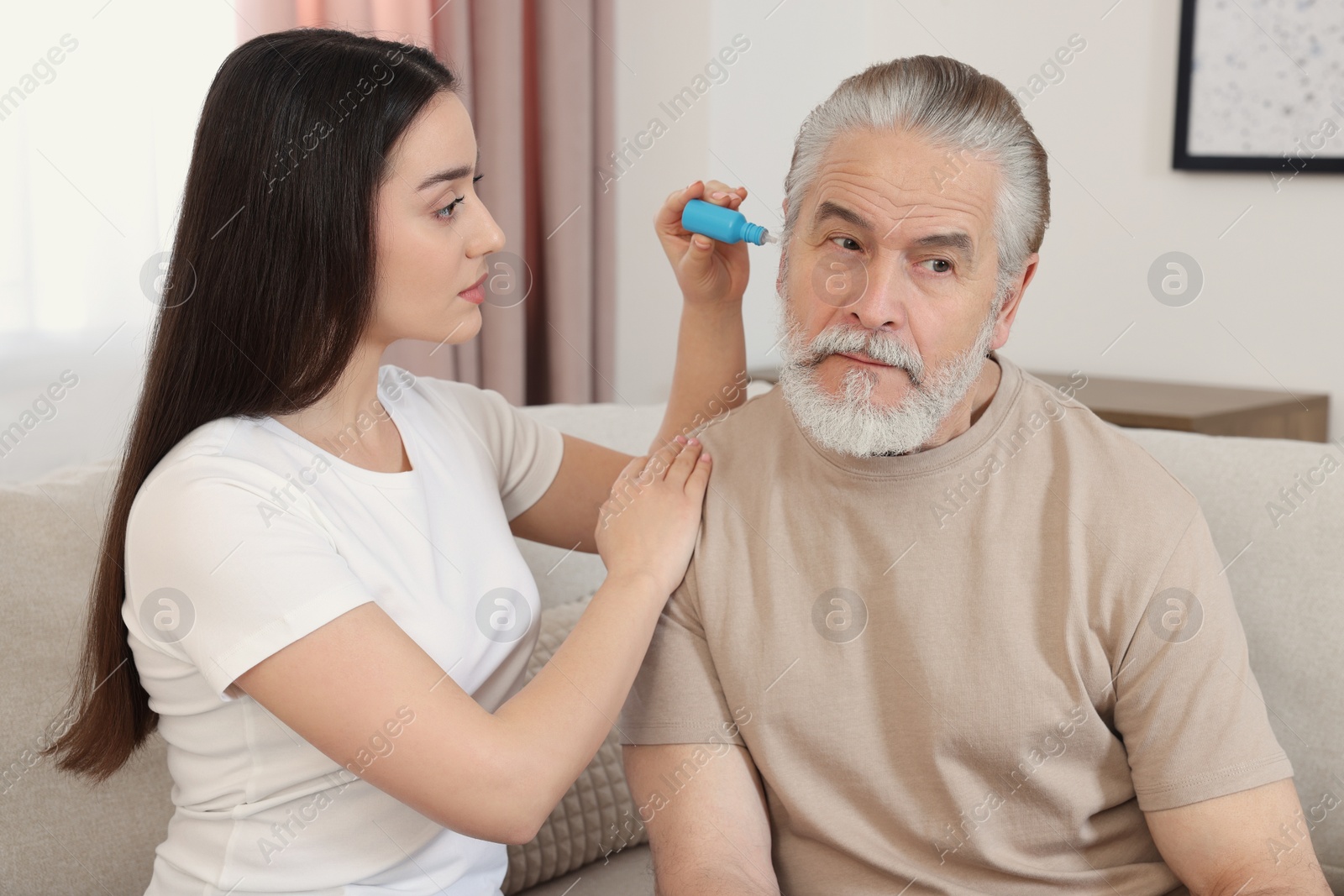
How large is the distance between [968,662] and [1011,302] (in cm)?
39

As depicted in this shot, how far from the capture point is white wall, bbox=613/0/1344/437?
266 cm

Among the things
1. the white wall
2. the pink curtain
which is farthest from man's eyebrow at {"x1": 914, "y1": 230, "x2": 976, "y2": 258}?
the white wall

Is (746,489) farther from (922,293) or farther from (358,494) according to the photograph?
(358,494)

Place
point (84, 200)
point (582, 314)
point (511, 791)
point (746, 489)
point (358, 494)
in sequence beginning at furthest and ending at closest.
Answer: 1. point (582, 314)
2. point (84, 200)
3. point (746, 489)
4. point (358, 494)
5. point (511, 791)

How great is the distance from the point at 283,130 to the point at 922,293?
2.10 ft

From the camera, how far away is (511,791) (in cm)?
104

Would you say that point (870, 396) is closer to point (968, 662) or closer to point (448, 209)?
point (968, 662)

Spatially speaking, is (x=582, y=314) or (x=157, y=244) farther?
(x=582, y=314)

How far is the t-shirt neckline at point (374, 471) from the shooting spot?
116 centimetres

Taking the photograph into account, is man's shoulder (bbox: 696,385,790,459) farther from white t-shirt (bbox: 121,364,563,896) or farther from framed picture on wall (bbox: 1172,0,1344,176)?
framed picture on wall (bbox: 1172,0,1344,176)

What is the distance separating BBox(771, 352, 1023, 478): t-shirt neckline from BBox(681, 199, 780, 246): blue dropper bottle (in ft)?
0.63

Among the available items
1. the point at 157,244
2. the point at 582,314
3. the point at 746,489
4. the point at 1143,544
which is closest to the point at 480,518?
Answer: the point at 746,489

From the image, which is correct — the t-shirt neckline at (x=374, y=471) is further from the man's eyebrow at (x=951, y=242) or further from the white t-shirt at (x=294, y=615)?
the man's eyebrow at (x=951, y=242)

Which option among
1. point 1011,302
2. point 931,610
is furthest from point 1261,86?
point 931,610
